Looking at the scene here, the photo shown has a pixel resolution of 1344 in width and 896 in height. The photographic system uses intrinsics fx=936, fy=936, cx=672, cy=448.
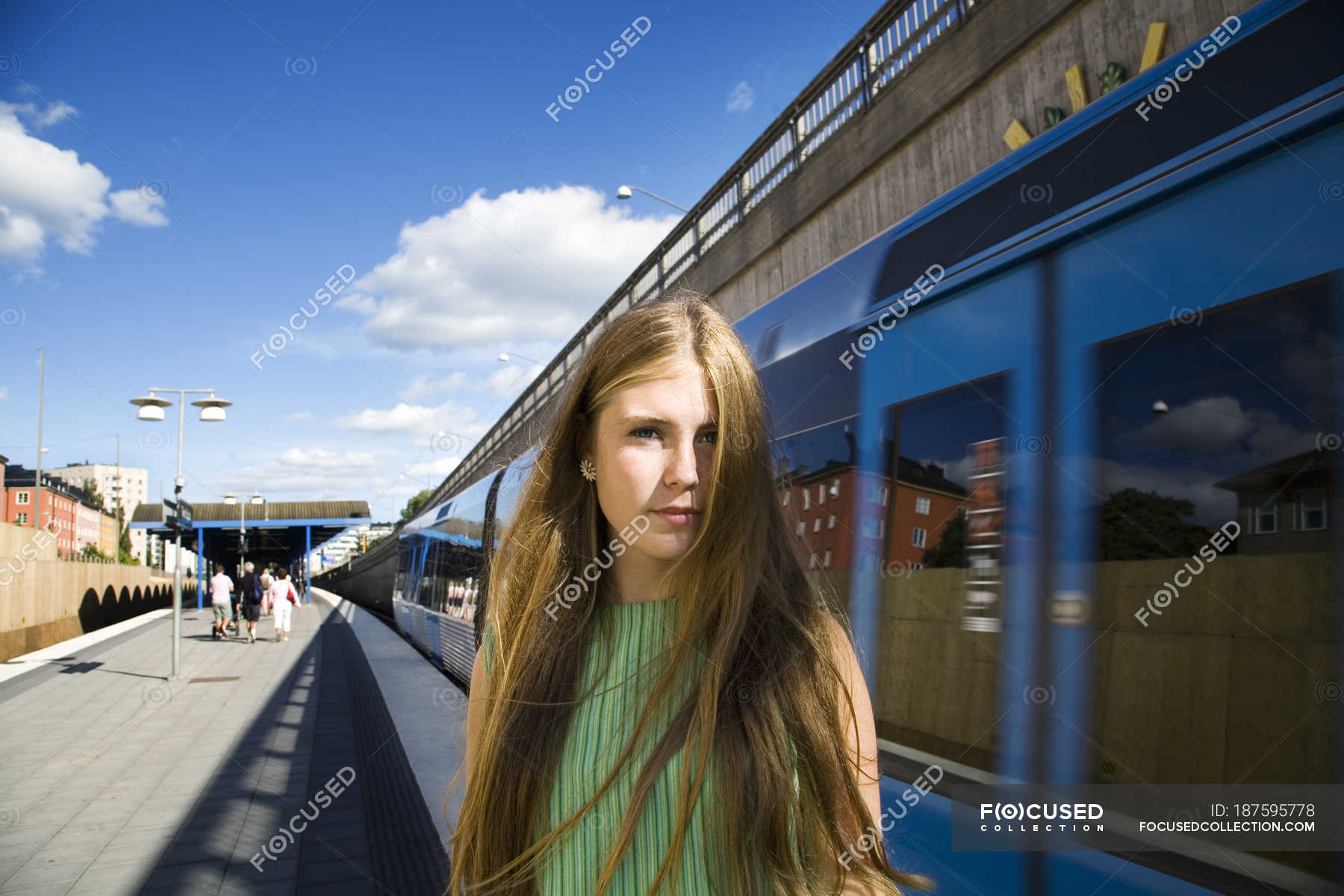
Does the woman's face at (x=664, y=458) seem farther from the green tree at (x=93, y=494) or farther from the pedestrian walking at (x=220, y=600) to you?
the green tree at (x=93, y=494)

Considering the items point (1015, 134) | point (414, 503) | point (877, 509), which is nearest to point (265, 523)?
point (1015, 134)

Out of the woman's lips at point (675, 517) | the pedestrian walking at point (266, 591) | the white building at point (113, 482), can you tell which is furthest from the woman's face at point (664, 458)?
the white building at point (113, 482)

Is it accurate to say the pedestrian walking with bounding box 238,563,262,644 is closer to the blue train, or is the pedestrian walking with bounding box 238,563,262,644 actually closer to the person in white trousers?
the person in white trousers

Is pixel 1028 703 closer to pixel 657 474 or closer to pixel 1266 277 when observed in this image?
pixel 1266 277

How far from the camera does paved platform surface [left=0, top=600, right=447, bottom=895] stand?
5.95 m

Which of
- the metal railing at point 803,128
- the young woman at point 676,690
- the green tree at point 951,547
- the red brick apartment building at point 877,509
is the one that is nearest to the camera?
the young woman at point 676,690

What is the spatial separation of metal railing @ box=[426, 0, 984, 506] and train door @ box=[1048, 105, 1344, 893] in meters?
3.99

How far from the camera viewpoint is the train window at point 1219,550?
2.07 m

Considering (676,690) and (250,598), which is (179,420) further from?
(676,690)

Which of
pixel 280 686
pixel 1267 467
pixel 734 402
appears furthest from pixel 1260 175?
pixel 280 686

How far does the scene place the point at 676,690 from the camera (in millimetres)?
1474

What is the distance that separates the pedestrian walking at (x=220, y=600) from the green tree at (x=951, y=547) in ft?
76.3

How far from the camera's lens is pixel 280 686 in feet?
48.8

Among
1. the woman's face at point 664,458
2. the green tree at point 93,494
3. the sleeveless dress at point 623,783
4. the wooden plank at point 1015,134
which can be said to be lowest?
the sleeveless dress at point 623,783
